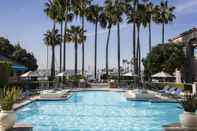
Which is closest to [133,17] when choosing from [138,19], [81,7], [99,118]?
[138,19]

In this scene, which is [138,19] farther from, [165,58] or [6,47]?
[6,47]

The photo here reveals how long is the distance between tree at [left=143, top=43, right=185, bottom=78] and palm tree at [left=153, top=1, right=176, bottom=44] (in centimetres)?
1060

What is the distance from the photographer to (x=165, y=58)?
164ft

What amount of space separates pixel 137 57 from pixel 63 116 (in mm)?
36828

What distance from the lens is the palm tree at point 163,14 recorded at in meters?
60.8

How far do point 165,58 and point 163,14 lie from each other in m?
13.8

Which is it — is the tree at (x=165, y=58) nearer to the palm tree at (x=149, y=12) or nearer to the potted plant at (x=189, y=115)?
the palm tree at (x=149, y=12)

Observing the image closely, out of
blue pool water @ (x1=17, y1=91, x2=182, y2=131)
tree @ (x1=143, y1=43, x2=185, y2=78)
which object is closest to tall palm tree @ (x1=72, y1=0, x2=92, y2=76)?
tree @ (x1=143, y1=43, x2=185, y2=78)

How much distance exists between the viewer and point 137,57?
182 ft

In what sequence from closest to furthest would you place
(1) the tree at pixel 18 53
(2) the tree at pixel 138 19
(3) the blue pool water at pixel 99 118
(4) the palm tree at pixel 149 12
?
(3) the blue pool water at pixel 99 118 → (2) the tree at pixel 138 19 → (4) the palm tree at pixel 149 12 → (1) the tree at pixel 18 53

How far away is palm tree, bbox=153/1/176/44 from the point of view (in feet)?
200

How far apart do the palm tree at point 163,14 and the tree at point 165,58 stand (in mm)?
10604

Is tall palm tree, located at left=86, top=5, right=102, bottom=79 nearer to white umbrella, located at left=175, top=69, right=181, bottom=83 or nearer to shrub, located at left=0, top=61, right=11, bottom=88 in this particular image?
white umbrella, located at left=175, top=69, right=181, bottom=83

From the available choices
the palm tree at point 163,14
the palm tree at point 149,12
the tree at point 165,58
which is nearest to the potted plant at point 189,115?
the tree at point 165,58
